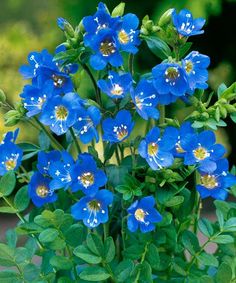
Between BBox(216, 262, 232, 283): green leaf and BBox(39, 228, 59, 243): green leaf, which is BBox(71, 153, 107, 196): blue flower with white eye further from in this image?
BBox(216, 262, 232, 283): green leaf

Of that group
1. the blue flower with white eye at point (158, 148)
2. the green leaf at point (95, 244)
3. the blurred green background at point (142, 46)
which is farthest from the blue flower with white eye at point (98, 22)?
the blurred green background at point (142, 46)

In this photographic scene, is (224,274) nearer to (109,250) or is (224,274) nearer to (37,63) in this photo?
(109,250)

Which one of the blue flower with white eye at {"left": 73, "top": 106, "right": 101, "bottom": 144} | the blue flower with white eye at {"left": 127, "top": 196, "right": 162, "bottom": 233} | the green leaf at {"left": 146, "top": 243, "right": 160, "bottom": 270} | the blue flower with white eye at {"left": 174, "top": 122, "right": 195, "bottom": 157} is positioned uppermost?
the blue flower with white eye at {"left": 73, "top": 106, "right": 101, "bottom": 144}

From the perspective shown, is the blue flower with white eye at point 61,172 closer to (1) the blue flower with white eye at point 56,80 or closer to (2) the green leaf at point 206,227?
(1) the blue flower with white eye at point 56,80

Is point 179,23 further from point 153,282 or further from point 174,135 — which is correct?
point 153,282

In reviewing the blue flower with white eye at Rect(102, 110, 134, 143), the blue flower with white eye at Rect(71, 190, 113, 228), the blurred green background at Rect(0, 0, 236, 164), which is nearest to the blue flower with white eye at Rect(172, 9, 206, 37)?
the blue flower with white eye at Rect(102, 110, 134, 143)

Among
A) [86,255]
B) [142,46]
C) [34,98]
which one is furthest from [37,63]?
[142,46]
